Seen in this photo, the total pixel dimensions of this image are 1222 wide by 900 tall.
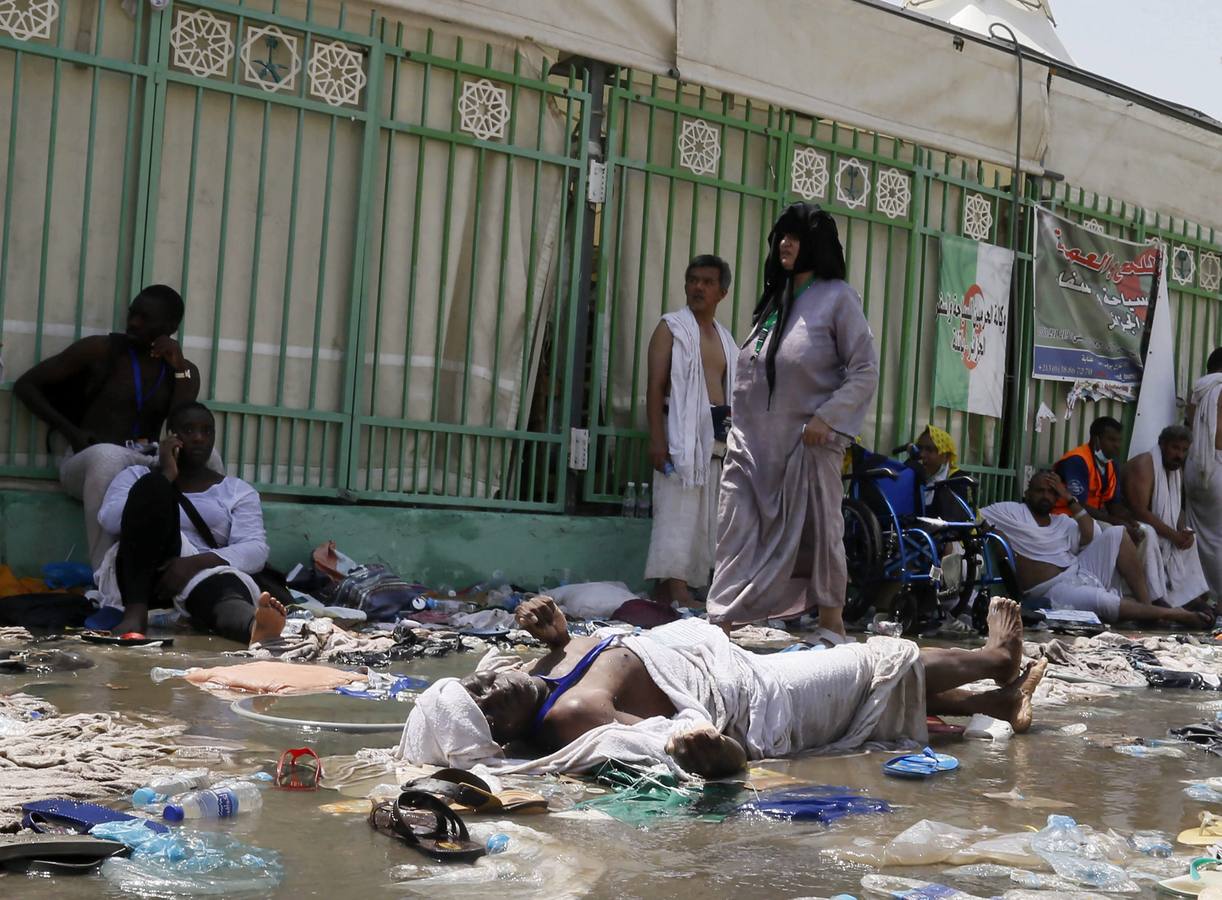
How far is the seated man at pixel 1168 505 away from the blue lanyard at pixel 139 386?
6.85 meters

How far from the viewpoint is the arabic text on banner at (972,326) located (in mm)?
9852

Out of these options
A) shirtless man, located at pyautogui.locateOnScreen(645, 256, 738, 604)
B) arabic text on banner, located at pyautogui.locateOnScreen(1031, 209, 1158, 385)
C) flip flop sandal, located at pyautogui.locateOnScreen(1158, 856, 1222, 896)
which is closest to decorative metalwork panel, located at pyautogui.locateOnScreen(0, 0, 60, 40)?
shirtless man, located at pyautogui.locateOnScreen(645, 256, 738, 604)

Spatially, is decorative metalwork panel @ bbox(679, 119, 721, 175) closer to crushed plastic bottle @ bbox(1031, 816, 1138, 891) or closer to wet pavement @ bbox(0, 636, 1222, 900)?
wet pavement @ bbox(0, 636, 1222, 900)

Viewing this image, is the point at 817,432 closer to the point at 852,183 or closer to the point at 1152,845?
the point at 1152,845

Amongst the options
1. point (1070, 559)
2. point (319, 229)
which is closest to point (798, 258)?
point (319, 229)

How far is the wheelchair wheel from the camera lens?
7.38 meters

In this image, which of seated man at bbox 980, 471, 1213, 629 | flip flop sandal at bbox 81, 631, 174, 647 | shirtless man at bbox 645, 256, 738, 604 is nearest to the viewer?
flip flop sandal at bbox 81, 631, 174, 647

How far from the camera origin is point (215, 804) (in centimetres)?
301

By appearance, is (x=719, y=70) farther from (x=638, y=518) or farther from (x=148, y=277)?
(x=148, y=277)

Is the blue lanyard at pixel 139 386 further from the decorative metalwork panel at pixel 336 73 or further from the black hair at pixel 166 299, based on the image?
the decorative metalwork panel at pixel 336 73

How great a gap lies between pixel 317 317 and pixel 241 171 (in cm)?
81

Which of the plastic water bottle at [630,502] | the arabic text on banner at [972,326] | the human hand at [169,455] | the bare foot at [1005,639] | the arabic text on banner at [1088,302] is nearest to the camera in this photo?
the bare foot at [1005,639]

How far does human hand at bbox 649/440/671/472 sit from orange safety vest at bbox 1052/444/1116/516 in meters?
3.52

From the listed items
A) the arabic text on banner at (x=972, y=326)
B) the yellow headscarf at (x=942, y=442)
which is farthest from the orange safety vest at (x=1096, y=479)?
the yellow headscarf at (x=942, y=442)
